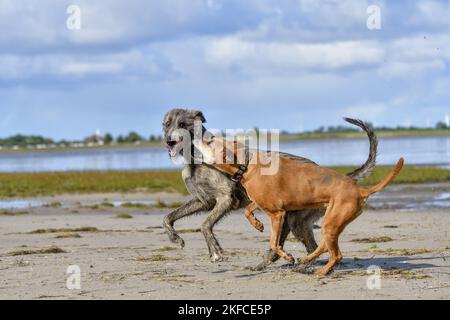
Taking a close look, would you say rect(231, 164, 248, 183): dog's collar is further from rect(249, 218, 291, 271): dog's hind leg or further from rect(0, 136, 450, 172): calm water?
rect(0, 136, 450, 172): calm water

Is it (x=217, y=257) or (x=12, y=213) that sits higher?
(x=217, y=257)

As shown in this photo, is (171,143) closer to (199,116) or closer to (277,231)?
(199,116)

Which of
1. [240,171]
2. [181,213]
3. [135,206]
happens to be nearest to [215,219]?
[181,213]

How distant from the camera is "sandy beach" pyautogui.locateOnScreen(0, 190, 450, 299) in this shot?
11094 mm

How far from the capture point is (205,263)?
14008mm

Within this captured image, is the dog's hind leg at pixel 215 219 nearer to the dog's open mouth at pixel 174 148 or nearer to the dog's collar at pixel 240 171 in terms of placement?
the dog's open mouth at pixel 174 148

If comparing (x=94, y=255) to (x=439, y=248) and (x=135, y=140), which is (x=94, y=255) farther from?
(x=135, y=140)

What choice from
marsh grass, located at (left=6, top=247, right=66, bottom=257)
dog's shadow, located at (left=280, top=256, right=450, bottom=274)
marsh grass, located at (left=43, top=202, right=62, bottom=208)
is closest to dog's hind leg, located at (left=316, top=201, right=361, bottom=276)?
dog's shadow, located at (left=280, top=256, right=450, bottom=274)

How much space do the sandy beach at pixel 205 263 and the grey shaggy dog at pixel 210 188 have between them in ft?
1.66

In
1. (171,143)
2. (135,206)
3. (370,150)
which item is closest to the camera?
(370,150)

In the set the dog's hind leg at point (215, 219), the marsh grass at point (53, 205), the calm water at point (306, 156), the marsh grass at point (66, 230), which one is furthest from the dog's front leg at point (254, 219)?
the calm water at point (306, 156)

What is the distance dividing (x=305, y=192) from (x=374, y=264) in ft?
7.38

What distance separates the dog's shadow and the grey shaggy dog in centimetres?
53

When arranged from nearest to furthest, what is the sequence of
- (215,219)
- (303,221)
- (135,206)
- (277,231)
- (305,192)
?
(305,192)
(277,231)
(303,221)
(215,219)
(135,206)
